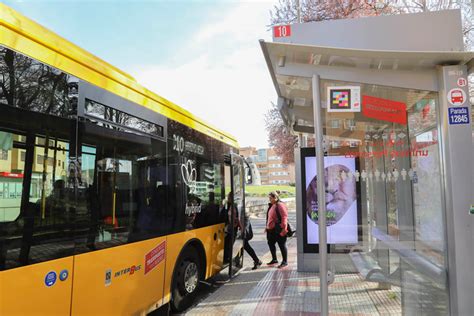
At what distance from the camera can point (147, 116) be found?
15.5 feet

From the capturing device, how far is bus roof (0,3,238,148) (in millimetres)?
2945

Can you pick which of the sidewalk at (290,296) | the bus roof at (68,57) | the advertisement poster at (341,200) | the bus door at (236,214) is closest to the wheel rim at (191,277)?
the sidewalk at (290,296)

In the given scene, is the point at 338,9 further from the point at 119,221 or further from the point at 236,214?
the point at 119,221

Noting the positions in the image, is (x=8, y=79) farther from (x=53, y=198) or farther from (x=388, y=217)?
(x=388, y=217)

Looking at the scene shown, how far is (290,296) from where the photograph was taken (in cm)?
610

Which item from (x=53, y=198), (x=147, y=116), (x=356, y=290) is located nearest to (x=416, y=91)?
(x=356, y=290)

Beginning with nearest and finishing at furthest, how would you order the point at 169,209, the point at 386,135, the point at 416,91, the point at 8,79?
the point at 8,79 → the point at 416,91 → the point at 386,135 → the point at 169,209

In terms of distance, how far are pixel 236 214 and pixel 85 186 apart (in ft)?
14.7

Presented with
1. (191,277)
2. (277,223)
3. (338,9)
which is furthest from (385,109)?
(338,9)

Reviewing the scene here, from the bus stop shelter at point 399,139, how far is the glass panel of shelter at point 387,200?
12mm

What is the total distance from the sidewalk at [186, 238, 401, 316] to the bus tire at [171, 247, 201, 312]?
0.20 m

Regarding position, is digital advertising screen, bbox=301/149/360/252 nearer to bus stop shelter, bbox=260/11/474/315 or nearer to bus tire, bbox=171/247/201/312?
bus stop shelter, bbox=260/11/474/315

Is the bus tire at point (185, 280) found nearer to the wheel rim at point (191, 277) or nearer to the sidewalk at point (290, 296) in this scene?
the wheel rim at point (191, 277)

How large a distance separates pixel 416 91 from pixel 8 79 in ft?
10.9
